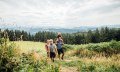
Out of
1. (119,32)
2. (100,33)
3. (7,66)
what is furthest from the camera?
(100,33)

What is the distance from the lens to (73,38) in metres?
124

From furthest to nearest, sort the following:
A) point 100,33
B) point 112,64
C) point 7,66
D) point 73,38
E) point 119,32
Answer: point 73,38, point 100,33, point 119,32, point 112,64, point 7,66

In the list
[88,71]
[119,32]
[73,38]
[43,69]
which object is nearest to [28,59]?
[43,69]

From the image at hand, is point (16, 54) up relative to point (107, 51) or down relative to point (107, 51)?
up

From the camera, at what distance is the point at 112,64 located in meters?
12.8

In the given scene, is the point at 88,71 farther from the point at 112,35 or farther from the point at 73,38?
the point at 73,38

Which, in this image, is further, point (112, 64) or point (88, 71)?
point (112, 64)

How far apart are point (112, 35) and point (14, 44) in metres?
105

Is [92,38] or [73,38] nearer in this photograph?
[92,38]

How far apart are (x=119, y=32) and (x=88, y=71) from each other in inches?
3915

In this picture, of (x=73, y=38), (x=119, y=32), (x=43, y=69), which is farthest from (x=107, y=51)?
(x=73, y=38)

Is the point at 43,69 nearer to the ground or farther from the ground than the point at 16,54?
nearer to the ground

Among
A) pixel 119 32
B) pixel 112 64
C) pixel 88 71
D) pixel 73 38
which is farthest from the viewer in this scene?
pixel 73 38

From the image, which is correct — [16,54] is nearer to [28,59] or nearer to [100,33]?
[28,59]
